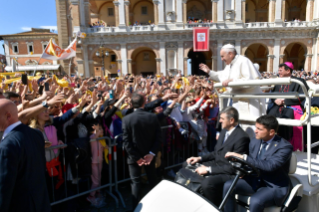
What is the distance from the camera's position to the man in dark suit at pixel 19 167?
1985mm

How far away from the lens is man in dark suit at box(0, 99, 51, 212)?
1.99 m

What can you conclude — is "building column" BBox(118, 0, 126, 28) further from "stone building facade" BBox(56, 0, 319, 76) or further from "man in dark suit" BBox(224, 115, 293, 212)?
"man in dark suit" BBox(224, 115, 293, 212)

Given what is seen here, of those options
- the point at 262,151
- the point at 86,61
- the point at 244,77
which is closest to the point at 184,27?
the point at 86,61

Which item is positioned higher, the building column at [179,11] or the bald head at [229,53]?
the building column at [179,11]

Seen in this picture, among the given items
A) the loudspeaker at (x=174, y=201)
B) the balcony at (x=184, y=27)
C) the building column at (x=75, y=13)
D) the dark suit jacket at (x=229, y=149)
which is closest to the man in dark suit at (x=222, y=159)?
the dark suit jacket at (x=229, y=149)

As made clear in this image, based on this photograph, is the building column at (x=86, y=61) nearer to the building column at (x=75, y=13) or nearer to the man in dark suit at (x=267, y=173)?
the building column at (x=75, y=13)

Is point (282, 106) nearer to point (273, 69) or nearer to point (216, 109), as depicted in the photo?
point (216, 109)

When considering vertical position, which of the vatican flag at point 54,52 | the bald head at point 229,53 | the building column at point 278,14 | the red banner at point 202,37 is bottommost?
the bald head at point 229,53

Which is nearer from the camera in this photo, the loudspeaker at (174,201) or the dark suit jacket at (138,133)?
the loudspeaker at (174,201)

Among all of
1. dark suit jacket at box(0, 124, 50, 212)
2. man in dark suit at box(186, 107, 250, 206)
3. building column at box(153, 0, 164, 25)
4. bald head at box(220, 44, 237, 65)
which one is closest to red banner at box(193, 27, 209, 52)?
building column at box(153, 0, 164, 25)

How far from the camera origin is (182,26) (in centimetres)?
2842

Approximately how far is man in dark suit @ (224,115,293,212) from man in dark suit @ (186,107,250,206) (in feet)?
0.56

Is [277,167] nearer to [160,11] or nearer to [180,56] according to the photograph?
[180,56]

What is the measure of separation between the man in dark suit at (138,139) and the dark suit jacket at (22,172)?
1372mm
